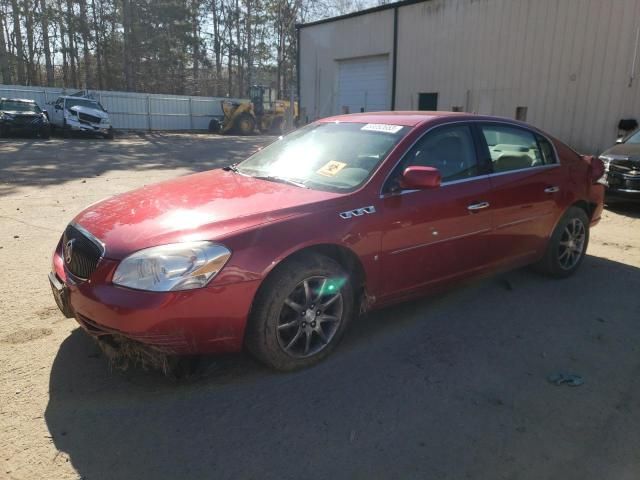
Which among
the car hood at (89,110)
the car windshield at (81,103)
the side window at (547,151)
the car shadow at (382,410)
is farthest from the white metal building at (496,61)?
the car shadow at (382,410)

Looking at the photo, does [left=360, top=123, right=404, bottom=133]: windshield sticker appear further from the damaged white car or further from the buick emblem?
the damaged white car

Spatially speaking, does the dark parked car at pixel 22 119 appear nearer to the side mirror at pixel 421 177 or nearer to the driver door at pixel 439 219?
the driver door at pixel 439 219

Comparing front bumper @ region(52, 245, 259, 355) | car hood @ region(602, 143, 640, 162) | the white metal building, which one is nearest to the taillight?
car hood @ region(602, 143, 640, 162)

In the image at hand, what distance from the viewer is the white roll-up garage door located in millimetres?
19578

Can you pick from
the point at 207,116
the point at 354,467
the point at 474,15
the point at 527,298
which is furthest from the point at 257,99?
the point at 354,467

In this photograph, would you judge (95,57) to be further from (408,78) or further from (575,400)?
(575,400)

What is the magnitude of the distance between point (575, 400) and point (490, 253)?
1435 mm

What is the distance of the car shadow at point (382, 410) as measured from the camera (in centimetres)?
232

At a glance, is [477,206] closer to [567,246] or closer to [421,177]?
[421,177]

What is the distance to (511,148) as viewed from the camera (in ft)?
14.3

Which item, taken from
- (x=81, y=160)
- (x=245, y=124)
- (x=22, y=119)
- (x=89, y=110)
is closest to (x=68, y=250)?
(x=81, y=160)

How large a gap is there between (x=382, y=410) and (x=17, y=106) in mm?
22780

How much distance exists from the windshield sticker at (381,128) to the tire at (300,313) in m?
1.20

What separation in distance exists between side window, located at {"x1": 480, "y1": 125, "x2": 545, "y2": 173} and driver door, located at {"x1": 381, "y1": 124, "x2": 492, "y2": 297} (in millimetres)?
232
